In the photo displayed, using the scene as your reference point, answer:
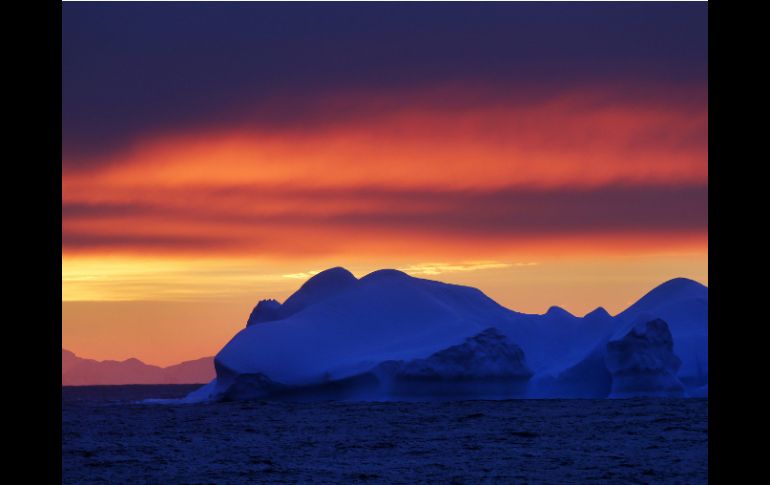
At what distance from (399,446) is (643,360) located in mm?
10949

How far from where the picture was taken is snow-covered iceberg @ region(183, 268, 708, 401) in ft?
104

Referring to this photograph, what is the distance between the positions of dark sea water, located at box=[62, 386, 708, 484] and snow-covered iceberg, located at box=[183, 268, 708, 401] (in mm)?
1334

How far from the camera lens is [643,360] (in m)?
31.7

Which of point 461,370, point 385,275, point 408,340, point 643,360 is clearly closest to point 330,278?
point 385,275

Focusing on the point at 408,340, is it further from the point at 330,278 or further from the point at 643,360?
the point at 643,360

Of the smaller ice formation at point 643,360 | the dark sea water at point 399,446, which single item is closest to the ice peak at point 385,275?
the dark sea water at point 399,446

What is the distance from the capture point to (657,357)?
32.0m

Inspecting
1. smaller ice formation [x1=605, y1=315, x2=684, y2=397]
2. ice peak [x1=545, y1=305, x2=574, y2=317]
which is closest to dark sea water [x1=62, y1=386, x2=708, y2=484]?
smaller ice formation [x1=605, y1=315, x2=684, y2=397]

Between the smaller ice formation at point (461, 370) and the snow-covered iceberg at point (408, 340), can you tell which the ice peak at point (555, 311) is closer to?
the snow-covered iceberg at point (408, 340)

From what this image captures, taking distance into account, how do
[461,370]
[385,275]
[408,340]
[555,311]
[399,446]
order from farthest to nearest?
[555,311] < [385,275] < [408,340] < [461,370] < [399,446]

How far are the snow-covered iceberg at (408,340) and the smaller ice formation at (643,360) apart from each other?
105 cm

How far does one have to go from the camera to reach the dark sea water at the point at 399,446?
1773 centimetres
